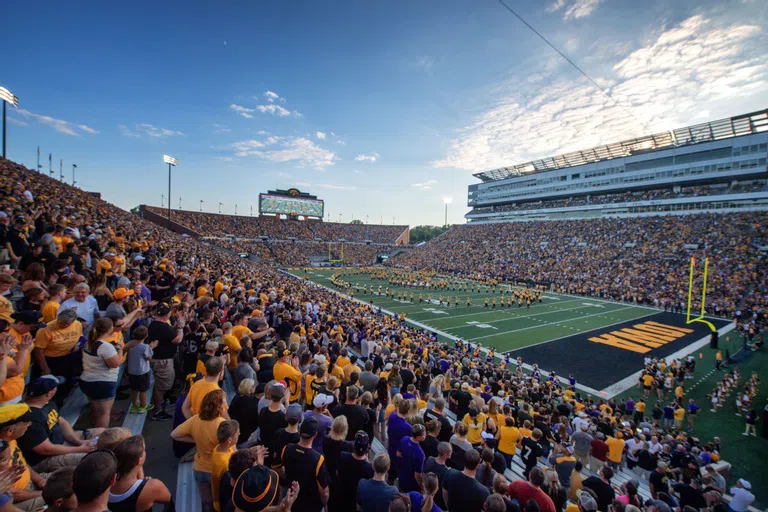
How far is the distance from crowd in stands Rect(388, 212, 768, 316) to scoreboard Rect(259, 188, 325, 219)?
28815mm

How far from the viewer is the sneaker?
15.5 ft

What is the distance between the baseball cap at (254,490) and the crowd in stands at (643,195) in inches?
2111

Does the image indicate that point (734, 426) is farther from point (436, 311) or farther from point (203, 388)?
point (436, 311)

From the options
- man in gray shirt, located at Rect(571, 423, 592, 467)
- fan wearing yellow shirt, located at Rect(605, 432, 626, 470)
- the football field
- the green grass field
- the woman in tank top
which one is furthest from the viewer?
the green grass field

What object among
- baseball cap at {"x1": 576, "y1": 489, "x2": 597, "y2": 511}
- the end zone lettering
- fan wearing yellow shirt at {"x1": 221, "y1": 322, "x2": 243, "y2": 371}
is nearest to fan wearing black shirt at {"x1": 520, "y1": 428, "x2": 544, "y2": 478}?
baseball cap at {"x1": 576, "y1": 489, "x2": 597, "y2": 511}

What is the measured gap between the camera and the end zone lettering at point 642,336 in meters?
18.6

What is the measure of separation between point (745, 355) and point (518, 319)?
11.1 metres

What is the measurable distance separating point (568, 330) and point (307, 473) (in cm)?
2242

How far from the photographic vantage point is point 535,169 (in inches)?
2633

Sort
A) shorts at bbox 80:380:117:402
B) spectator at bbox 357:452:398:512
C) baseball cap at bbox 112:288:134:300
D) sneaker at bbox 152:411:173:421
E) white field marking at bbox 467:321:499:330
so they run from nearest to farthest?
1. spectator at bbox 357:452:398:512
2. shorts at bbox 80:380:117:402
3. sneaker at bbox 152:411:173:421
4. baseball cap at bbox 112:288:134:300
5. white field marking at bbox 467:321:499:330

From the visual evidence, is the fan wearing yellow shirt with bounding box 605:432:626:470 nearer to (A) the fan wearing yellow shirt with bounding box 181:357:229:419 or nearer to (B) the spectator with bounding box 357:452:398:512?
(B) the spectator with bounding box 357:452:398:512

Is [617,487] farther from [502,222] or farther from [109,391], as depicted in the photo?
[502,222]

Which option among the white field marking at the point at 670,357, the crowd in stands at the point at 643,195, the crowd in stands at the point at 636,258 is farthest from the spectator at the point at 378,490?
the crowd in stands at the point at 643,195

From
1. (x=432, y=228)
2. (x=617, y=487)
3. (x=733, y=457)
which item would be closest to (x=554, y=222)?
(x=733, y=457)
